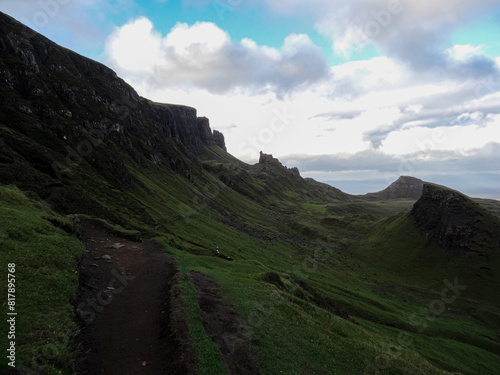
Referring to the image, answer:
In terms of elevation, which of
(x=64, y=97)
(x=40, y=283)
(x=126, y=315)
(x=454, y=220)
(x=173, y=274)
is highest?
(x=64, y=97)

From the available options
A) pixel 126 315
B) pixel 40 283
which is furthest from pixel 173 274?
pixel 40 283

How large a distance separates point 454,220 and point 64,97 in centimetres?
19781

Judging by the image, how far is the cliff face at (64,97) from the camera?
88188 millimetres

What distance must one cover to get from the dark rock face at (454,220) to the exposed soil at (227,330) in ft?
485

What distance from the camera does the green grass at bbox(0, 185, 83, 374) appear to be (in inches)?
590

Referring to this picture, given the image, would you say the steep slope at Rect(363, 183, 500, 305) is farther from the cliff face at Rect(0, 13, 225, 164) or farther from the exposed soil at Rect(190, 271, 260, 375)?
the cliff face at Rect(0, 13, 225, 164)

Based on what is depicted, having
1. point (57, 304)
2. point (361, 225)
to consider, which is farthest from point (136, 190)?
point (361, 225)

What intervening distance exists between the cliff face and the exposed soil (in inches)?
3015

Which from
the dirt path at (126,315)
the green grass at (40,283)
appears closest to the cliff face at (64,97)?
the green grass at (40,283)

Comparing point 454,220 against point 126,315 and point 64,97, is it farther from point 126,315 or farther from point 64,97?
point 64,97

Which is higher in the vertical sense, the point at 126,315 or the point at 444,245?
the point at 126,315

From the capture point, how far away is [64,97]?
11919cm

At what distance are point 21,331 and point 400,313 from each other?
95015mm

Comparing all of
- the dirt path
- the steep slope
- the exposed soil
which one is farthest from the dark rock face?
the dirt path
